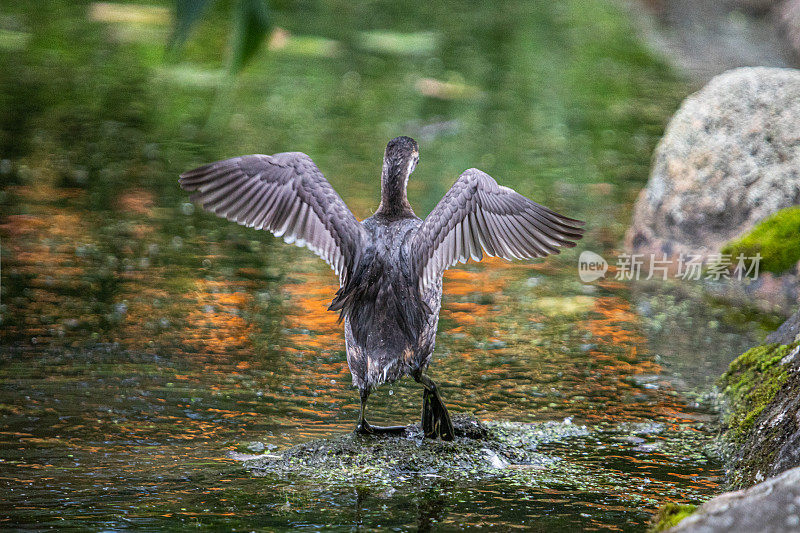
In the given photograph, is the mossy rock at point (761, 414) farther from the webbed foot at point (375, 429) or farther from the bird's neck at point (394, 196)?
the bird's neck at point (394, 196)

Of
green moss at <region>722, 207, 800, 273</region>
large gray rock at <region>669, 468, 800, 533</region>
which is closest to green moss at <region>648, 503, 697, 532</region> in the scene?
large gray rock at <region>669, 468, 800, 533</region>

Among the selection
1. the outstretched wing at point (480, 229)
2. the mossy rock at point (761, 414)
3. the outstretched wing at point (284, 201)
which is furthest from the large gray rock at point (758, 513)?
the outstretched wing at point (284, 201)

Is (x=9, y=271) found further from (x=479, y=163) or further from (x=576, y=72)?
(x=576, y=72)

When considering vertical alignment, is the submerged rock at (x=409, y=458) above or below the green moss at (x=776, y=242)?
below

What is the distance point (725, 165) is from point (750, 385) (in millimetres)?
3277

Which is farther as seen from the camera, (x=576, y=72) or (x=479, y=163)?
(x=576, y=72)

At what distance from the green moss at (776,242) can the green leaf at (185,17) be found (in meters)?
7.15

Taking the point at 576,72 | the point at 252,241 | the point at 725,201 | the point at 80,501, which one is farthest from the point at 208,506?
the point at 576,72

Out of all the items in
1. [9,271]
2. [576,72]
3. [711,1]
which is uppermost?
[711,1]

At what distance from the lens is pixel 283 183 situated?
5.04 metres

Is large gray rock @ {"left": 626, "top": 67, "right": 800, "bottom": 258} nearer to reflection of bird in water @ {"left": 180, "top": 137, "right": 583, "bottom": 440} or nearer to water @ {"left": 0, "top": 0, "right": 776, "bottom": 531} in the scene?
water @ {"left": 0, "top": 0, "right": 776, "bottom": 531}

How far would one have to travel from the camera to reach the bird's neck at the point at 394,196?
5.22 meters

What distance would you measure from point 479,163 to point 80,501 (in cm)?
706

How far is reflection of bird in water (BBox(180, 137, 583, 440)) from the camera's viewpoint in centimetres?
490
